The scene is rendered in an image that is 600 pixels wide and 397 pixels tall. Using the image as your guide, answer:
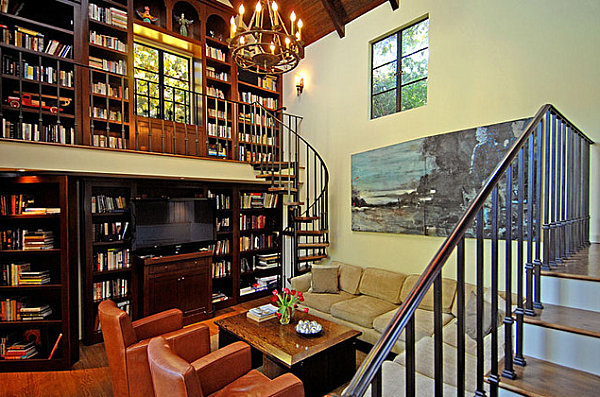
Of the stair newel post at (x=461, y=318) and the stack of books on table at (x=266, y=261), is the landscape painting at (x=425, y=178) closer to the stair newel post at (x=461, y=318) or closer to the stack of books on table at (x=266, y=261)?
the stack of books on table at (x=266, y=261)

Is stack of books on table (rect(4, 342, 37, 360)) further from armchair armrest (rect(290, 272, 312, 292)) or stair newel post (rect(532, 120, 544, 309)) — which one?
stair newel post (rect(532, 120, 544, 309))

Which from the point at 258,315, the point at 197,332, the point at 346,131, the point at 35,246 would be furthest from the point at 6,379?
the point at 346,131

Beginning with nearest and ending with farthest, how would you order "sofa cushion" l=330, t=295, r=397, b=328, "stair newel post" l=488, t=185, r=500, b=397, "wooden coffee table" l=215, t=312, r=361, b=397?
"stair newel post" l=488, t=185, r=500, b=397
"wooden coffee table" l=215, t=312, r=361, b=397
"sofa cushion" l=330, t=295, r=397, b=328

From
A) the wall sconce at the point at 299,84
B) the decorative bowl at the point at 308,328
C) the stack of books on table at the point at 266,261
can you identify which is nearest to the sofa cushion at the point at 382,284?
the decorative bowl at the point at 308,328

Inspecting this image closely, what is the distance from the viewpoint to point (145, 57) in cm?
536

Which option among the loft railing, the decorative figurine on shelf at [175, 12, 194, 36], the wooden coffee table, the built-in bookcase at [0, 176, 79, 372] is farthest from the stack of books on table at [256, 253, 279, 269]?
the decorative figurine on shelf at [175, 12, 194, 36]

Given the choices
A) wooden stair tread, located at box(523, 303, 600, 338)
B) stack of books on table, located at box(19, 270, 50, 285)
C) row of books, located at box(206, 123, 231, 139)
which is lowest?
stack of books on table, located at box(19, 270, 50, 285)

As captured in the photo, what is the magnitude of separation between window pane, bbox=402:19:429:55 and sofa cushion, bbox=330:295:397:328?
11.4ft

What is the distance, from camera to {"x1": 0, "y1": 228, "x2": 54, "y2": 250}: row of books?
3.46 meters

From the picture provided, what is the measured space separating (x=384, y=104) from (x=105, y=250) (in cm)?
458

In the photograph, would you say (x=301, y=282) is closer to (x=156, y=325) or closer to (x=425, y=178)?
(x=156, y=325)

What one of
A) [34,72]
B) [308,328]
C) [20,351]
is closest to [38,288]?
[20,351]

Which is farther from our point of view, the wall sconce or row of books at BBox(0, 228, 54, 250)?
the wall sconce

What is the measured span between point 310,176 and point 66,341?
4.13 m
